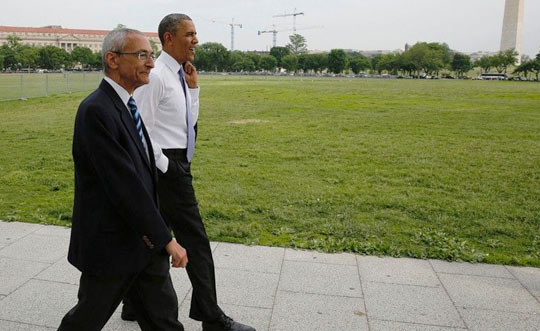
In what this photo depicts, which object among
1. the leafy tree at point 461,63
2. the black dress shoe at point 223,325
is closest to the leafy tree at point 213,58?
the leafy tree at point 461,63

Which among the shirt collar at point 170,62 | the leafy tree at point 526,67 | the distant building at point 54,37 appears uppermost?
the distant building at point 54,37

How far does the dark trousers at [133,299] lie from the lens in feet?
7.04

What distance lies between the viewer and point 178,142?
9.74 feet

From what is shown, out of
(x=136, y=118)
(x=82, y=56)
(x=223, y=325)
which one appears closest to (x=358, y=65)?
(x=82, y=56)

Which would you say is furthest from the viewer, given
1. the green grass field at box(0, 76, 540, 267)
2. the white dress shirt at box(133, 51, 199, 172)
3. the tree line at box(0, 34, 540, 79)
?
the tree line at box(0, 34, 540, 79)

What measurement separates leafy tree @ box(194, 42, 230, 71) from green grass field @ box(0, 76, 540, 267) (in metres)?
112

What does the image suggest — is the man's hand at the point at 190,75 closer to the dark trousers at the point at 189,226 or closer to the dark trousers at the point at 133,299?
the dark trousers at the point at 189,226

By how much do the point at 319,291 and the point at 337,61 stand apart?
12230cm

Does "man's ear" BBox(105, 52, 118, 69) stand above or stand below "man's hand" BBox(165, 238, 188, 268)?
above

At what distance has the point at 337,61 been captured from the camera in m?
122

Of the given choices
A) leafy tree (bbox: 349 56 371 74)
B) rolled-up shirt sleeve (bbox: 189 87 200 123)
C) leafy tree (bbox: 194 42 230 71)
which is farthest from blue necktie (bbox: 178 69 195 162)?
leafy tree (bbox: 349 56 371 74)

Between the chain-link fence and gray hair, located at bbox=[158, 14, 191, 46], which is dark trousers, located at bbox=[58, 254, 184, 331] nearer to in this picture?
gray hair, located at bbox=[158, 14, 191, 46]

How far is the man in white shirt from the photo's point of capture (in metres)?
2.90

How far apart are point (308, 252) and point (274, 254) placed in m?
0.33
